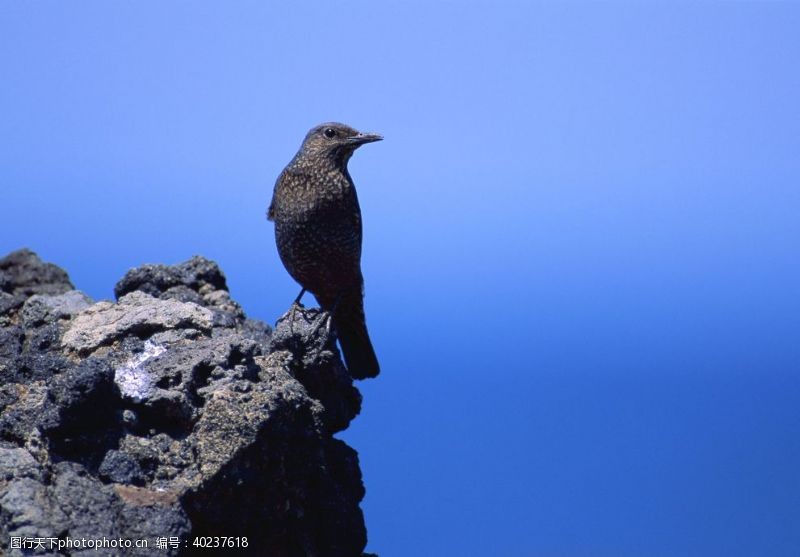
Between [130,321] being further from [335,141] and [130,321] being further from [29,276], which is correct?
[29,276]

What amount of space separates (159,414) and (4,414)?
2.45ft

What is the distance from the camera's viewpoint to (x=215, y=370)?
5.09 m

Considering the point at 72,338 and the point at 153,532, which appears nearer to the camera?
the point at 153,532

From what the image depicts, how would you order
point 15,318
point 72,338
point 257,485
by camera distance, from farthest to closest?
point 15,318
point 72,338
point 257,485

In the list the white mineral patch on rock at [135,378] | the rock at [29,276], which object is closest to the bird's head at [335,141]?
the white mineral patch on rock at [135,378]

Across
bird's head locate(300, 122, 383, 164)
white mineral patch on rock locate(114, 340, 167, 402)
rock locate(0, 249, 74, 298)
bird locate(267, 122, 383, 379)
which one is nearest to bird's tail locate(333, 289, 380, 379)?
bird locate(267, 122, 383, 379)

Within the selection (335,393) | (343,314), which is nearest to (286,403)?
(335,393)

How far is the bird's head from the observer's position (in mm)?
6672

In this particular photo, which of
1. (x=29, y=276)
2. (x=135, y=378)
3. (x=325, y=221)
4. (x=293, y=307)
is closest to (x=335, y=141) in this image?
(x=325, y=221)

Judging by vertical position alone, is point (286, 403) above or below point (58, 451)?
above

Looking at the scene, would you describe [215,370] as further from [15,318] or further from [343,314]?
[15,318]

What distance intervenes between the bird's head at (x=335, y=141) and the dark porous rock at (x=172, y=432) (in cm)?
122

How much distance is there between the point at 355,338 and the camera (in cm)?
699

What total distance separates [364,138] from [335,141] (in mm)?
206
